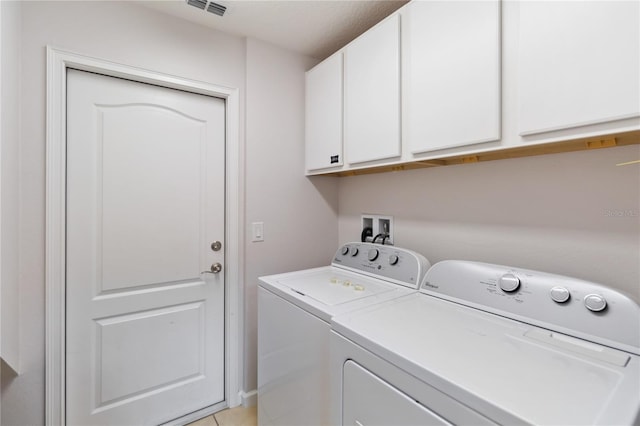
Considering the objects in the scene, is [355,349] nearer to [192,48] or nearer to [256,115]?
[256,115]

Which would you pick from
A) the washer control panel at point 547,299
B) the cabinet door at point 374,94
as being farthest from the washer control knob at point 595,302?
the cabinet door at point 374,94

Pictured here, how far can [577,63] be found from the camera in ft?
2.86

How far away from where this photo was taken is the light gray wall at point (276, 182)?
6.32ft

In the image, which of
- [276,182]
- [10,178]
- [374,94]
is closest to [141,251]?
[10,178]

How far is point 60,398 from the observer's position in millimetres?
1470

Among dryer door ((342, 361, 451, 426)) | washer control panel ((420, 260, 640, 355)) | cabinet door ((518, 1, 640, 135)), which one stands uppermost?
cabinet door ((518, 1, 640, 135))

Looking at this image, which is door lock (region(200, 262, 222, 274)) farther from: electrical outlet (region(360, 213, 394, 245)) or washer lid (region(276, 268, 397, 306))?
electrical outlet (region(360, 213, 394, 245))

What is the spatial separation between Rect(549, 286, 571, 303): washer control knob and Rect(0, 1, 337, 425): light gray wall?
1.46m

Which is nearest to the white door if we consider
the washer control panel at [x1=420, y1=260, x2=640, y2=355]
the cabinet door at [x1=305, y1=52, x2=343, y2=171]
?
the cabinet door at [x1=305, y1=52, x2=343, y2=171]

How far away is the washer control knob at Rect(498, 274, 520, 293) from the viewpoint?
1061mm

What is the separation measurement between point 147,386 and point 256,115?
5.83ft

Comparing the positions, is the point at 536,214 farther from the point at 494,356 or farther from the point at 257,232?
the point at 257,232

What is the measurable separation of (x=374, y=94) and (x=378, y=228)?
2.75 feet

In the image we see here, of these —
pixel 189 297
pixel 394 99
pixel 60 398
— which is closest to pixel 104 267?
pixel 189 297
